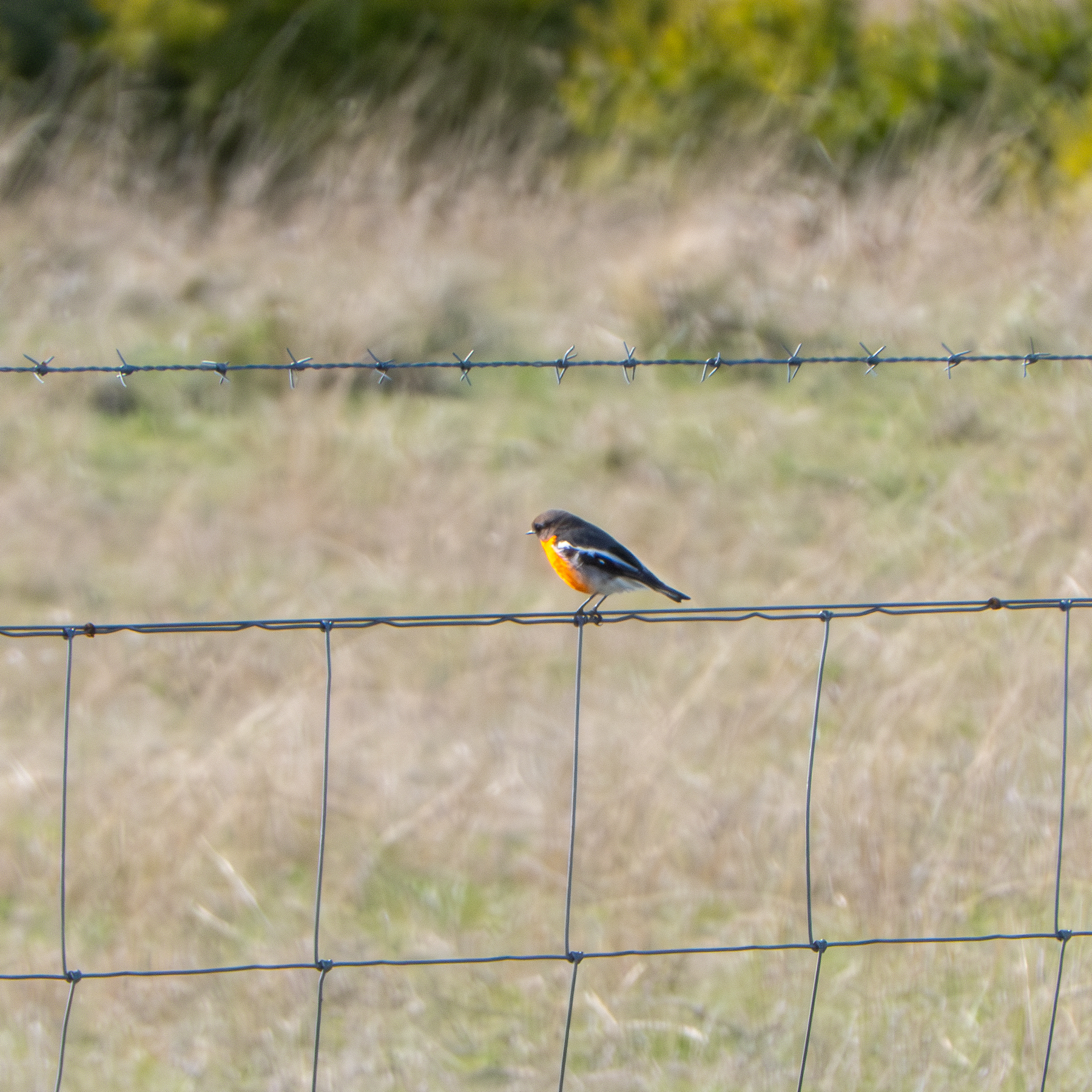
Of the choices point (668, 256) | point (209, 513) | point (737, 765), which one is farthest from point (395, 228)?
point (737, 765)

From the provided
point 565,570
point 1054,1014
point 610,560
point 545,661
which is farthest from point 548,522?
point 1054,1014

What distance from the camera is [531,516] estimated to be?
6.75 m

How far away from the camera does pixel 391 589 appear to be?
239 inches

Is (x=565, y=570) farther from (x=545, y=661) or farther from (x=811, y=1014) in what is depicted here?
(x=811, y=1014)

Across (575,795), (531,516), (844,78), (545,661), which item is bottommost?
(531,516)

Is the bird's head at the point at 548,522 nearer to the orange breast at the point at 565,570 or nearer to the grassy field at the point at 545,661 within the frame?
the orange breast at the point at 565,570

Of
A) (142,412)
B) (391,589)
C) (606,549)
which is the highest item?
(606,549)

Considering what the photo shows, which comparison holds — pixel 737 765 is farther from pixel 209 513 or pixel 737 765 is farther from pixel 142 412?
pixel 142 412

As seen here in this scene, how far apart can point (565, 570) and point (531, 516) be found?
262cm

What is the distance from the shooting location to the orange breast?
4.11 metres

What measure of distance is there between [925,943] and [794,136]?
26.4 feet

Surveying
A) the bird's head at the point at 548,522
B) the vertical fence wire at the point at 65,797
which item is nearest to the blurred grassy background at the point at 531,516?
the vertical fence wire at the point at 65,797

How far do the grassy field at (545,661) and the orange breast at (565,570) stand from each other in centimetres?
62

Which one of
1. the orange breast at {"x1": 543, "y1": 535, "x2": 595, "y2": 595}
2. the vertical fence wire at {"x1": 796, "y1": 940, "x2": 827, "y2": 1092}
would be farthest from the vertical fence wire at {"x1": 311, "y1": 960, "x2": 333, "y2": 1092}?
the orange breast at {"x1": 543, "y1": 535, "x2": 595, "y2": 595}
